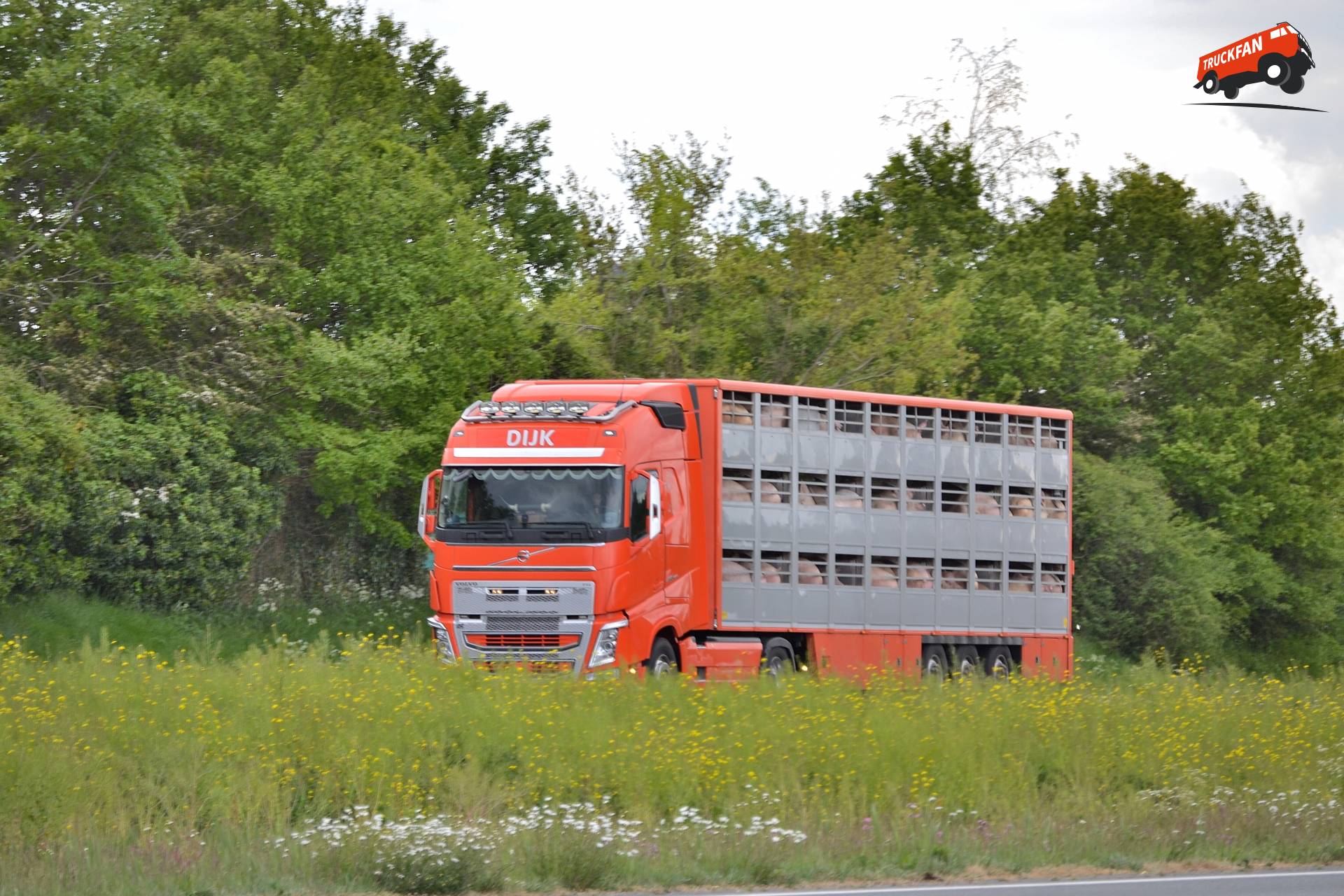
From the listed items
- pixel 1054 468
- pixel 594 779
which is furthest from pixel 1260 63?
pixel 594 779

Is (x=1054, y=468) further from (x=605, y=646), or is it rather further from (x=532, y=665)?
(x=532, y=665)

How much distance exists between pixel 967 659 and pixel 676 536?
20.7 ft

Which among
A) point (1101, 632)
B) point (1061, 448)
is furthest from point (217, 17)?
point (1101, 632)

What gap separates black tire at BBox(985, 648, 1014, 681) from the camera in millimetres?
26594

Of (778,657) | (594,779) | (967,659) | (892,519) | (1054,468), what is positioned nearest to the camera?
(594,779)

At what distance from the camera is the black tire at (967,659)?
25.8 metres

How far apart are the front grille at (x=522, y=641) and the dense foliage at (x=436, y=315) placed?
765 cm

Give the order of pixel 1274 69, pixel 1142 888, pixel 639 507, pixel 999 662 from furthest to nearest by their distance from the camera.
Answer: pixel 1274 69 < pixel 999 662 < pixel 639 507 < pixel 1142 888

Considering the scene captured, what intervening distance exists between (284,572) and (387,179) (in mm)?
8220

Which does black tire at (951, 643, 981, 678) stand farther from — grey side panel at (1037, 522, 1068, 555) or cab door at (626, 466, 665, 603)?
cab door at (626, 466, 665, 603)

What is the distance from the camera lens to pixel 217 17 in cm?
3903

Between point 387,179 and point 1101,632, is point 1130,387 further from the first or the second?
point 387,179

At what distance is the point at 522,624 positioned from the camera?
2114 cm

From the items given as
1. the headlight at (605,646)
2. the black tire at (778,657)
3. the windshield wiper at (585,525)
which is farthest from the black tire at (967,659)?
the windshield wiper at (585,525)
